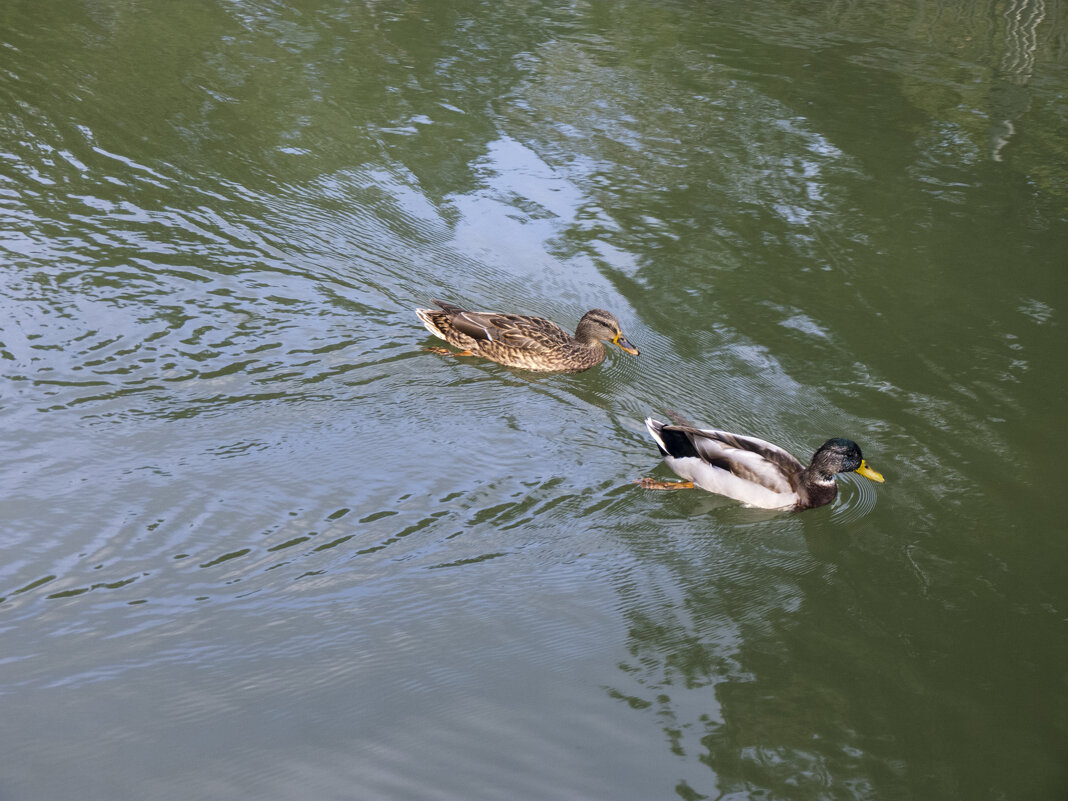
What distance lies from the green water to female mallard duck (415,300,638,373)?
175 millimetres

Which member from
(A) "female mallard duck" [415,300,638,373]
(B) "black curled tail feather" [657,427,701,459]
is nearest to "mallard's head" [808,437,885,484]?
(B) "black curled tail feather" [657,427,701,459]

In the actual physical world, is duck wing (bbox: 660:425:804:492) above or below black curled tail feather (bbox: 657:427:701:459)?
above

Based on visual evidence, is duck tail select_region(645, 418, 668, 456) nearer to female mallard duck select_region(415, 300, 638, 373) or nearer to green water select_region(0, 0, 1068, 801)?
green water select_region(0, 0, 1068, 801)

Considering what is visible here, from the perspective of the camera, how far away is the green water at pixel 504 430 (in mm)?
4836

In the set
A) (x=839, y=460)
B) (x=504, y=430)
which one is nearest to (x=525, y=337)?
(x=504, y=430)

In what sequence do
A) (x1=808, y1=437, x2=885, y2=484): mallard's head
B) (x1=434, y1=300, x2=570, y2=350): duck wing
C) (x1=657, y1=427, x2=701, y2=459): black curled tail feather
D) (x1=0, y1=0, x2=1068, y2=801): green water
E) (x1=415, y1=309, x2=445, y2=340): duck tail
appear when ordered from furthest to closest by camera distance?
(x1=415, y1=309, x2=445, y2=340): duck tail, (x1=434, y1=300, x2=570, y2=350): duck wing, (x1=657, y1=427, x2=701, y2=459): black curled tail feather, (x1=808, y1=437, x2=885, y2=484): mallard's head, (x1=0, y1=0, x2=1068, y2=801): green water

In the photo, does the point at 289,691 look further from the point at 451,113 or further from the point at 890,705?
the point at 451,113

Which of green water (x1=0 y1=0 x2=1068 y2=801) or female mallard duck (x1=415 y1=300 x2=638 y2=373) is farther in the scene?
female mallard duck (x1=415 y1=300 x2=638 y2=373)

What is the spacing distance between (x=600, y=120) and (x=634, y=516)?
7037mm

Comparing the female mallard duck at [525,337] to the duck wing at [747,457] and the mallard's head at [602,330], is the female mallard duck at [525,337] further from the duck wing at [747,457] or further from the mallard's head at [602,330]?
the duck wing at [747,457]

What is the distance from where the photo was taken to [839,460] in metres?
6.48

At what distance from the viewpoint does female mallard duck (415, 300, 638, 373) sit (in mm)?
7859

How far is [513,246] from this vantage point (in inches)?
375

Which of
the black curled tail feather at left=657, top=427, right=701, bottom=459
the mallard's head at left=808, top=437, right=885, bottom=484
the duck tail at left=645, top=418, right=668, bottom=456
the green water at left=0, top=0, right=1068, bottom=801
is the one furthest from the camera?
the duck tail at left=645, top=418, right=668, bottom=456
